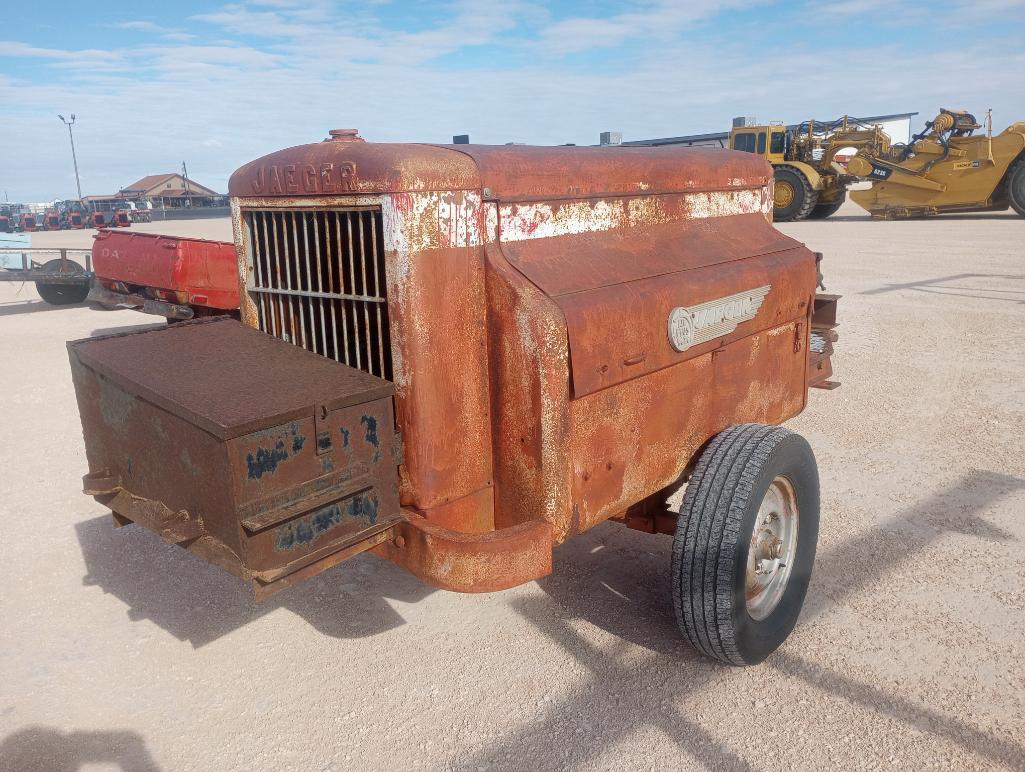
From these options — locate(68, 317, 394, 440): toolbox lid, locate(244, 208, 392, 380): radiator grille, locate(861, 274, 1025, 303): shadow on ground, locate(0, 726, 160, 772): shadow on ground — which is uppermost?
locate(244, 208, 392, 380): radiator grille

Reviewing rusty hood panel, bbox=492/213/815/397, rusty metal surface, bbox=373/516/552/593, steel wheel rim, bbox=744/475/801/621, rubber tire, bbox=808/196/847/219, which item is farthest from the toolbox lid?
rubber tire, bbox=808/196/847/219

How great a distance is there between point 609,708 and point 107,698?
72.8 inches

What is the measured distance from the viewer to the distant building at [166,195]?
62.2 meters

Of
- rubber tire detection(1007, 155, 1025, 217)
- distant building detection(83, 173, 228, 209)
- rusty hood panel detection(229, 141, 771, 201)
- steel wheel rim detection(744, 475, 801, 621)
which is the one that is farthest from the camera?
distant building detection(83, 173, 228, 209)

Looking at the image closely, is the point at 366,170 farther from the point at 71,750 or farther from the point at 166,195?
the point at 166,195

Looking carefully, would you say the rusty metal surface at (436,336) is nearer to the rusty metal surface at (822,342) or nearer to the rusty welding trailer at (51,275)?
the rusty metal surface at (822,342)

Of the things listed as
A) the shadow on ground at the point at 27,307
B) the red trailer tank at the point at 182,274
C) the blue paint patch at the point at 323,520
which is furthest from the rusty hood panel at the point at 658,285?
the shadow on ground at the point at 27,307

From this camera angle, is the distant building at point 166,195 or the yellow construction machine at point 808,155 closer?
the yellow construction machine at point 808,155

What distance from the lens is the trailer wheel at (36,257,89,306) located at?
40.5 ft

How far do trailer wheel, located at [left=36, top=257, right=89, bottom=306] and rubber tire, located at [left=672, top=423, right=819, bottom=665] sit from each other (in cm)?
1217

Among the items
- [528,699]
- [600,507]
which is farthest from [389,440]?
[528,699]

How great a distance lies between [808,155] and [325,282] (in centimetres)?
2265

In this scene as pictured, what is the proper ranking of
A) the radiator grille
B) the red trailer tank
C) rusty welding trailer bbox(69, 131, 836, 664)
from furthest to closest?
the red trailer tank < the radiator grille < rusty welding trailer bbox(69, 131, 836, 664)

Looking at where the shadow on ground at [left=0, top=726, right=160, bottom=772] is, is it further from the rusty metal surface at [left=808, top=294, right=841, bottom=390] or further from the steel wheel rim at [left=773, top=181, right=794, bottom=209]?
the steel wheel rim at [left=773, top=181, right=794, bottom=209]
